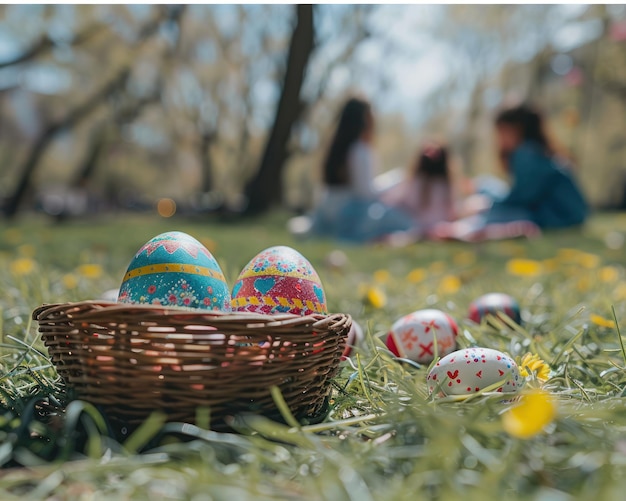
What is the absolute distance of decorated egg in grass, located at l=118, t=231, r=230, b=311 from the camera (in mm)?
1676

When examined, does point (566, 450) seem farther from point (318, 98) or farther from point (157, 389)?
point (318, 98)

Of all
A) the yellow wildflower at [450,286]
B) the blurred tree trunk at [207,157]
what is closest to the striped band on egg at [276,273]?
the yellow wildflower at [450,286]

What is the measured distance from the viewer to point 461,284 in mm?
3496

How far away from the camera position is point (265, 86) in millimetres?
20312

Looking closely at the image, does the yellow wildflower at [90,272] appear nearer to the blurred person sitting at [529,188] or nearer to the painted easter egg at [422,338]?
the painted easter egg at [422,338]

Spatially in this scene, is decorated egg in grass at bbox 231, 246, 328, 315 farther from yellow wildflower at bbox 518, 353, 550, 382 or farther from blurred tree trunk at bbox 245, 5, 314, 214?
blurred tree trunk at bbox 245, 5, 314, 214

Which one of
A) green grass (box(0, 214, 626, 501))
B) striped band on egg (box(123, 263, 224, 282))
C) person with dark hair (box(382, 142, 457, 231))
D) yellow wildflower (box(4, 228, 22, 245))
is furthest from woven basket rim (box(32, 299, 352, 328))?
person with dark hair (box(382, 142, 457, 231))

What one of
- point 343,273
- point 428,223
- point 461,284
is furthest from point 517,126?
point 461,284

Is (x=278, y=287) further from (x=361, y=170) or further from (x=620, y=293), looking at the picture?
(x=361, y=170)

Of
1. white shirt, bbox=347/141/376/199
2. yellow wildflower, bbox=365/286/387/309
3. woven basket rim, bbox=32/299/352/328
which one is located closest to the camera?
woven basket rim, bbox=32/299/352/328

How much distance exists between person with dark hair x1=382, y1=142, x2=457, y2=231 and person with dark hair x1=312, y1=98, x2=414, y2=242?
20 centimetres

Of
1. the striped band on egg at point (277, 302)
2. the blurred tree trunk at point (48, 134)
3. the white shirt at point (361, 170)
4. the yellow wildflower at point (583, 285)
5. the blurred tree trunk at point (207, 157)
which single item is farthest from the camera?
the blurred tree trunk at point (207, 157)

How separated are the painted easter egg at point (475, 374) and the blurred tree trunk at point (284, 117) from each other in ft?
30.2

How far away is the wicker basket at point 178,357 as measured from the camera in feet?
4.37
